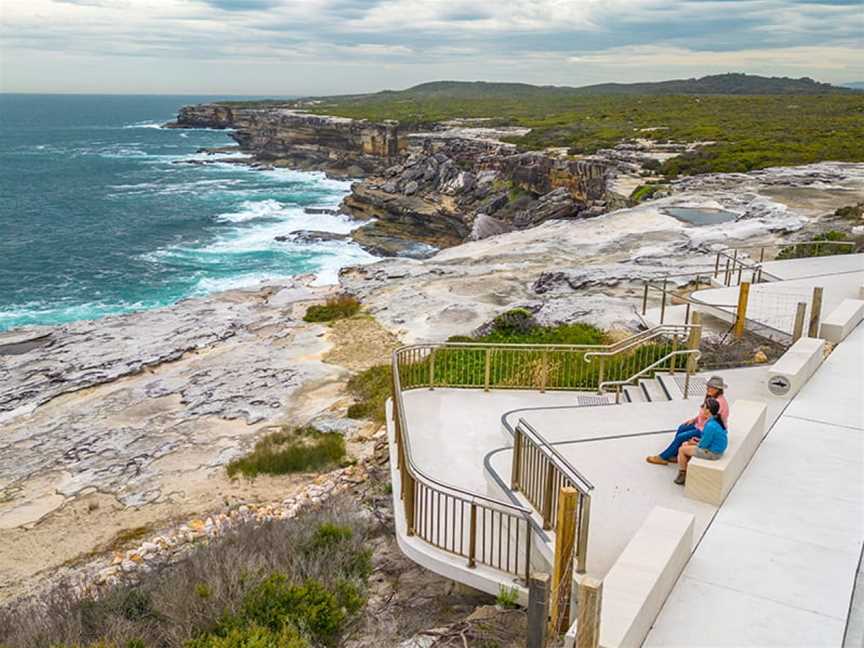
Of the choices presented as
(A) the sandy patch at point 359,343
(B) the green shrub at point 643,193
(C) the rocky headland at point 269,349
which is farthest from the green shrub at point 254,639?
(B) the green shrub at point 643,193

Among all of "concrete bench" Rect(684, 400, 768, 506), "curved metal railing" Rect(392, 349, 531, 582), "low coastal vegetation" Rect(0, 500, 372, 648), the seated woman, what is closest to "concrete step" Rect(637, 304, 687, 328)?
"concrete bench" Rect(684, 400, 768, 506)

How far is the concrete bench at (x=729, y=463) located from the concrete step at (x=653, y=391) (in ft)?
8.74

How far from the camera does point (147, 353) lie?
24500 millimetres

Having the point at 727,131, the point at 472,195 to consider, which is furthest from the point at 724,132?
the point at 472,195

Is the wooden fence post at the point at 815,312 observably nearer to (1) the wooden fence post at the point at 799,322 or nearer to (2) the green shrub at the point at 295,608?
(1) the wooden fence post at the point at 799,322

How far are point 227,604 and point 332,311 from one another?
65.2ft

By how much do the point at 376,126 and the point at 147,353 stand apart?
62566 millimetres

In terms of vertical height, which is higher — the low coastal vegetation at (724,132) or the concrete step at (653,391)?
the low coastal vegetation at (724,132)

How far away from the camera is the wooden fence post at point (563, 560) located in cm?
634

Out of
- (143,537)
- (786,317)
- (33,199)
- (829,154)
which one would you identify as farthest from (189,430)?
(33,199)

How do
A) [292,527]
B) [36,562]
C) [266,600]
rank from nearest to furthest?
[266,600] < [292,527] < [36,562]

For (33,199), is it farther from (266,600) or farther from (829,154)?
(266,600)

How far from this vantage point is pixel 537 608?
568 centimetres

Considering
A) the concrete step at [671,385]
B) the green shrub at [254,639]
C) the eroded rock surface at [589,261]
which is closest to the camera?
the green shrub at [254,639]
